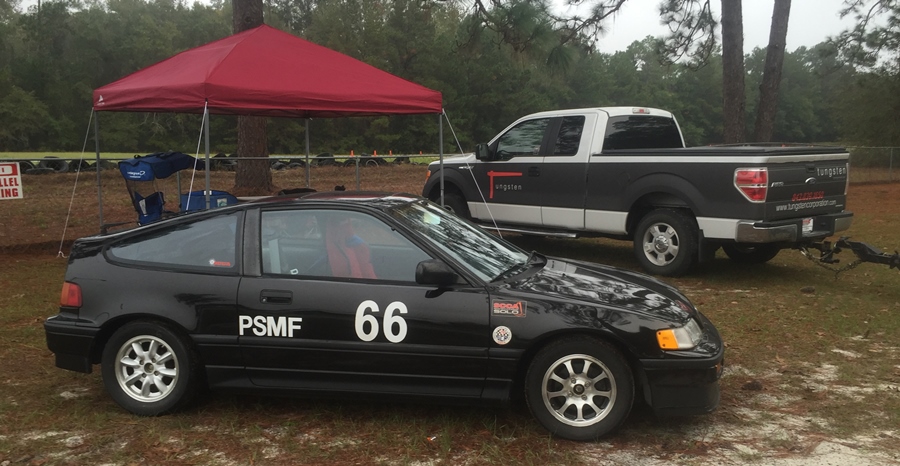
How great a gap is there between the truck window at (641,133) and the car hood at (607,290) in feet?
16.0

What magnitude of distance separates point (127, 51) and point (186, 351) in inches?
2157

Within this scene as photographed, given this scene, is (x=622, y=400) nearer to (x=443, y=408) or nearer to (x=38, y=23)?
(x=443, y=408)

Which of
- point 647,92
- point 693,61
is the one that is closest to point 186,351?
point 693,61

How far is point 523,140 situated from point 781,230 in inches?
147

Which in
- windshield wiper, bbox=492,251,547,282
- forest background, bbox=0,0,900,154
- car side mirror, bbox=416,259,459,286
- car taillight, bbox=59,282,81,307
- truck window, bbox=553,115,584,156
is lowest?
car taillight, bbox=59,282,81,307

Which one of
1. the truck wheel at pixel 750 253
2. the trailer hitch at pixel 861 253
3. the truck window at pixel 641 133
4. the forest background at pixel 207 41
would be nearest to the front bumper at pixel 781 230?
the trailer hitch at pixel 861 253

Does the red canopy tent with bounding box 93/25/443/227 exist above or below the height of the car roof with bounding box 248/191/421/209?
above

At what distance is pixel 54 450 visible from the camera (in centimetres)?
408

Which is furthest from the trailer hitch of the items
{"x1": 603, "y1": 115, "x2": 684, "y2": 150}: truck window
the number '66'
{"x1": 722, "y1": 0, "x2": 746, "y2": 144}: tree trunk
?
{"x1": 722, "y1": 0, "x2": 746, "y2": 144}: tree trunk

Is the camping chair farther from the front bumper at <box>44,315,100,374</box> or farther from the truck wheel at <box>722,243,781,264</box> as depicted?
the truck wheel at <box>722,243,781,264</box>

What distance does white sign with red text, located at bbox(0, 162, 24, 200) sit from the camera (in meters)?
9.63

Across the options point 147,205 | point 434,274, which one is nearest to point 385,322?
point 434,274

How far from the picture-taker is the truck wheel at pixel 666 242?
28.2ft

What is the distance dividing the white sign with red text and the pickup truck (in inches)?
220
